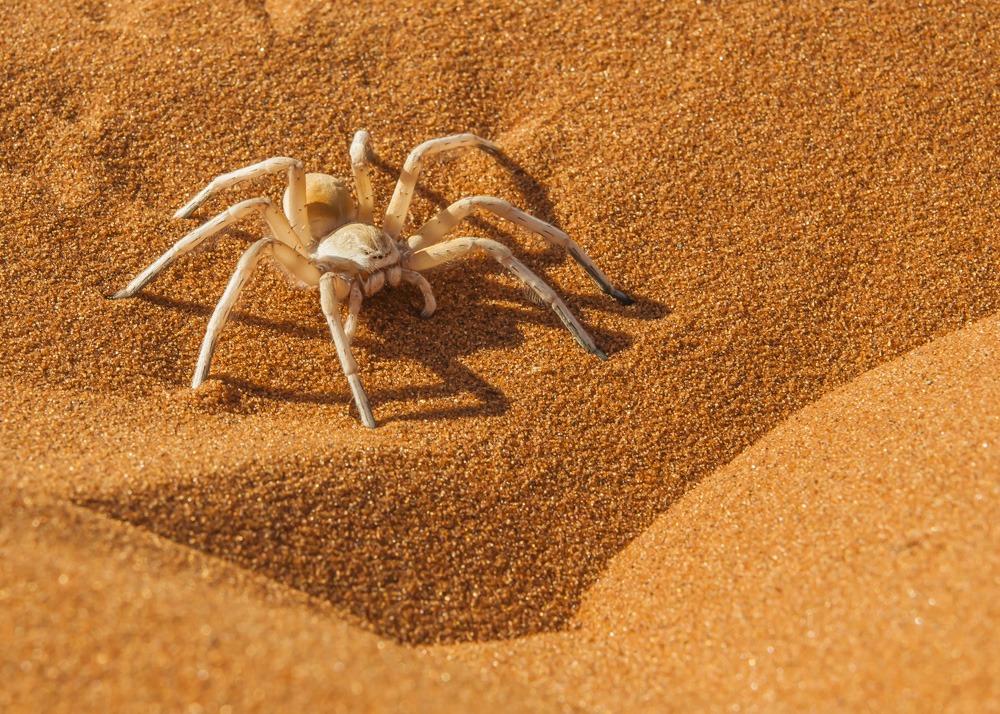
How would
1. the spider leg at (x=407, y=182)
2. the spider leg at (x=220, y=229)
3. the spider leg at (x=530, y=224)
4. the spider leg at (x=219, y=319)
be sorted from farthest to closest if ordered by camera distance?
1. the spider leg at (x=407, y=182)
2. the spider leg at (x=530, y=224)
3. the spider leg at (x=220, y=229)
4. the spider leg at (x=219, y=319)

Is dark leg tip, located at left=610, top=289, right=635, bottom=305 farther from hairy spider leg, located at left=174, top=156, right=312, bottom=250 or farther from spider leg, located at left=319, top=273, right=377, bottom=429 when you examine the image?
hairy spider leg, located at left=174, top=156, right=312, bottom=250

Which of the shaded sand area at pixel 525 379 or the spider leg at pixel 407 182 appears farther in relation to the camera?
Result: the spider leg at pixel 407 182

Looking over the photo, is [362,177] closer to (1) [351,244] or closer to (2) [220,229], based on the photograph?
(1) [351,244]

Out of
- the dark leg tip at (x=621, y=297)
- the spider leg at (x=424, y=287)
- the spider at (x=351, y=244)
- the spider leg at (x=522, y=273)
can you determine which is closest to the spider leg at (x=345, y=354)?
the spider at (x=351, y=244)

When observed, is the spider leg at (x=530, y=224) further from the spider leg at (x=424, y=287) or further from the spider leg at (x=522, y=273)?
the spider leg at (x=424, y=287)

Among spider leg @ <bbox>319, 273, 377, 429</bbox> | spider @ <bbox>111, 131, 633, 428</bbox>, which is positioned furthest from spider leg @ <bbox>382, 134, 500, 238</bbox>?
spider leg @ <bbox>319, 273, 377, 429</bbox>

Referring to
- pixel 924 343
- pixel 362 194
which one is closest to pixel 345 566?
pixel 362 194

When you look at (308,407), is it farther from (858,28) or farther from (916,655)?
(858,28)

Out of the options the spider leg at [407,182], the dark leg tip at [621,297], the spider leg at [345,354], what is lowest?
the dark leg tip at [621,297]
